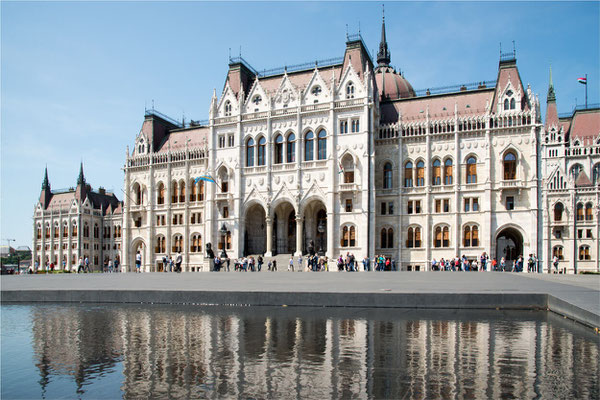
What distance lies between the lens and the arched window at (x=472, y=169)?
51.0 meters

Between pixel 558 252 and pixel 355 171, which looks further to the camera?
pixel 558 252

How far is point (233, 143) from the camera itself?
193ft

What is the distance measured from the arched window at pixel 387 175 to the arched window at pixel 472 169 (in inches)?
319

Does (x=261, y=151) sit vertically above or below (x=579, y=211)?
above

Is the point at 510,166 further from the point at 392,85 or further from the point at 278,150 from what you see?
the point at 278,150

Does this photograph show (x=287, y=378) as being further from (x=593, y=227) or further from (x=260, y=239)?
(x=593, y=227)

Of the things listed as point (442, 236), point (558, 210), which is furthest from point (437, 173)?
point (558, 210)

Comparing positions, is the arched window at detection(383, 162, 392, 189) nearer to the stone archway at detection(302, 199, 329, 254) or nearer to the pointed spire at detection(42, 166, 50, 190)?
the stone archway at detection(302, 199, 329, 254)

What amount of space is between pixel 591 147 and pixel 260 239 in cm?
5531

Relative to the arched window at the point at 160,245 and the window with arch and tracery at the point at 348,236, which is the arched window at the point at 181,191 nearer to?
the arched window at the point at 160,245

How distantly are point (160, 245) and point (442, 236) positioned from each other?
119 feet

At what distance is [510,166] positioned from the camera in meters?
49.9

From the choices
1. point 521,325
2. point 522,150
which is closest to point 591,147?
point 522,150

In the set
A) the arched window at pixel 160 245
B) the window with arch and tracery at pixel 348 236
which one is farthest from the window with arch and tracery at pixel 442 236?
the arched window at pixel 160 245
